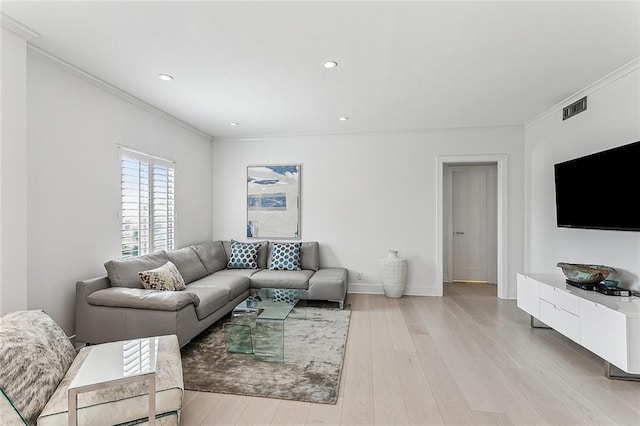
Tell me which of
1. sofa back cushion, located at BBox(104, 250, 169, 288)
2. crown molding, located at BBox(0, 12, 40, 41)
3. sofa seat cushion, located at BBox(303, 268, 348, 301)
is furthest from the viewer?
sofa seat cushion, located at BBox(303, 268, 348, 301)

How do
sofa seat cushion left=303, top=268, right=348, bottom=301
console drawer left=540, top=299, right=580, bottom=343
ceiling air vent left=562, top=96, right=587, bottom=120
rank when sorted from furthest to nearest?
sofa seat cushion left=303, top=268, right=348, bottom=301
ceiling air vent left=562, top=96, right=587, bottom=120
console drawer left=540, top=299, right=580, bottom=343

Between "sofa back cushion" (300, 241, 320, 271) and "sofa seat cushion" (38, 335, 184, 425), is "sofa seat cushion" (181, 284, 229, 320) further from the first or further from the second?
"sofa back cushion" (300, 241, 320, 271)

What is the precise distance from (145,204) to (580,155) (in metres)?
5.09

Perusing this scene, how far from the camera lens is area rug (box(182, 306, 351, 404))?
2.29m

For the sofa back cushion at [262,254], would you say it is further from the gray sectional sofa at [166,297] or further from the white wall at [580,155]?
the white wall at [580,155]

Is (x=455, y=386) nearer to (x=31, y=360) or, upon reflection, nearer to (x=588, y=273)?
(x=588, y=273)

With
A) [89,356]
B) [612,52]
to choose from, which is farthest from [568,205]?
[89,356]

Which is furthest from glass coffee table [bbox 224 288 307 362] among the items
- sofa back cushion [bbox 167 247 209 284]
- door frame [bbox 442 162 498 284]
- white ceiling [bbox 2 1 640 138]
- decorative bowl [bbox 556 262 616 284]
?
door frame [bbox 442 162 498 284]

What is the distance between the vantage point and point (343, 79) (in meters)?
Result: 3.05

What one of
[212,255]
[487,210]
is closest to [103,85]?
[212,255]

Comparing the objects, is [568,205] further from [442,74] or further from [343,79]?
[343,79]

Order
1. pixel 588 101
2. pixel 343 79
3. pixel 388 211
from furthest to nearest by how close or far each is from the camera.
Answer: pixel 388 211
pixel 588 101
pixel 343 79

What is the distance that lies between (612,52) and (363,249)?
3.62 meters

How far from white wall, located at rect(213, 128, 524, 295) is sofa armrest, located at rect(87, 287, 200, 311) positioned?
2630mm
